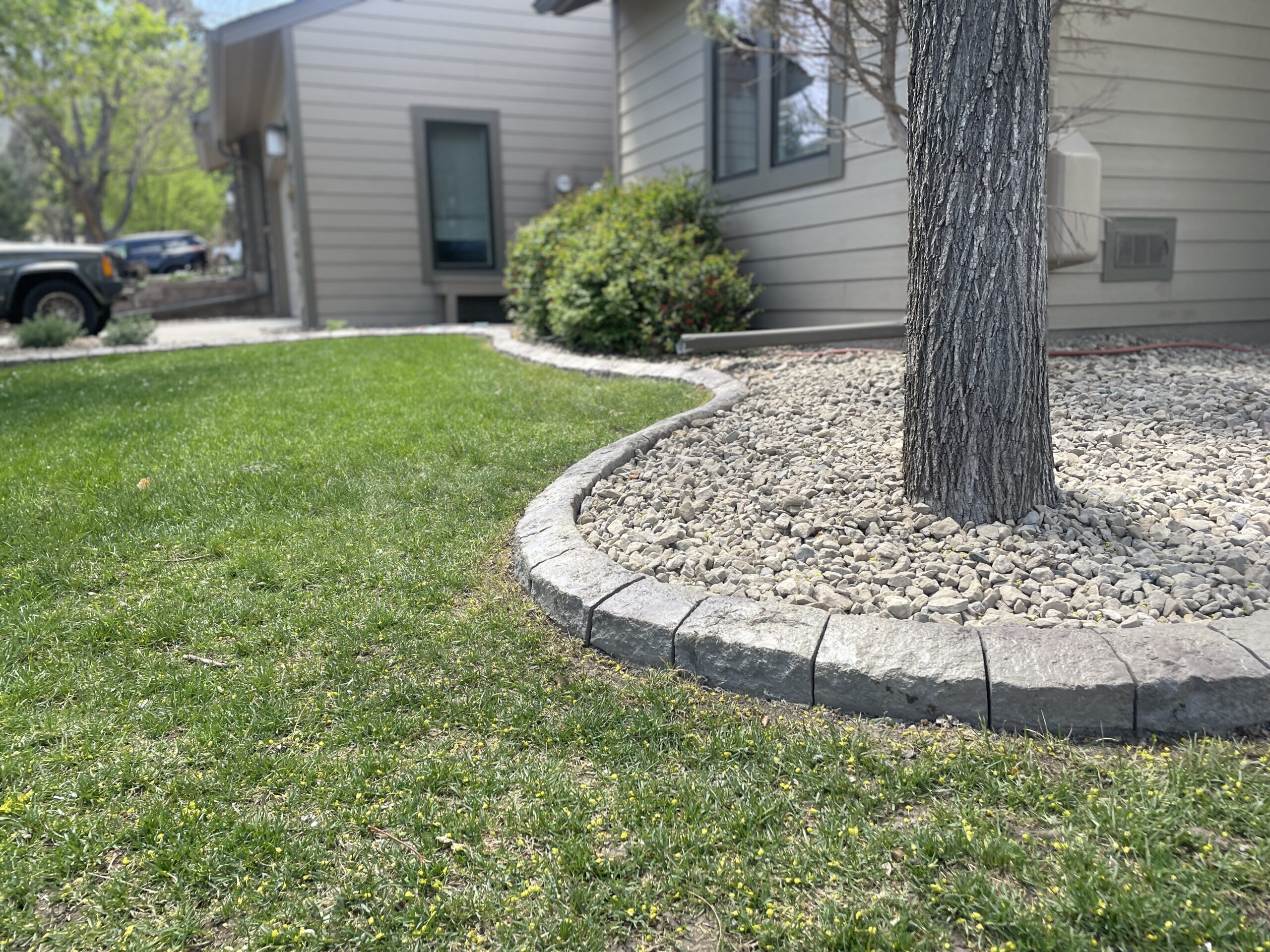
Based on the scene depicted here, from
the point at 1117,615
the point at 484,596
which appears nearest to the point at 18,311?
the point at 484,596

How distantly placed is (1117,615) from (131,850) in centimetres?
229

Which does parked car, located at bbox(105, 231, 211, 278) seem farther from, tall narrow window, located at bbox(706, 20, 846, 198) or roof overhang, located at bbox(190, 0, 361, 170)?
tall narrow window, located at bbox(706, 20, 846, 198)

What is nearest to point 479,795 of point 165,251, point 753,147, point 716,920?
point 716,920

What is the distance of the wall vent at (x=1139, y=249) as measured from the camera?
19.1 ft

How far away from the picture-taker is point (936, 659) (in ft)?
6.94

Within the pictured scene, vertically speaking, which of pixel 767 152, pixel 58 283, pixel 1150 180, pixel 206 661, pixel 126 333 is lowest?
pixel 206 661

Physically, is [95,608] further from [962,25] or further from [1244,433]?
[1244,433]

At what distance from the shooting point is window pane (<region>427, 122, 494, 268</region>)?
11.3m

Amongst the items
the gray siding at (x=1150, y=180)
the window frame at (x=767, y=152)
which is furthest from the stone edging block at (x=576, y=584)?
the window frame at (x=767, y=152)

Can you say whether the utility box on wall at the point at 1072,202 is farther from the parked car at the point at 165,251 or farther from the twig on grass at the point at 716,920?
the parked car at the point at 165,251

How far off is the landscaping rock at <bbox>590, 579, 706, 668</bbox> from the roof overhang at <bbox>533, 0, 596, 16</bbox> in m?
8.52

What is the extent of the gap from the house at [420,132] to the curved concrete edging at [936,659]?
9539 mm

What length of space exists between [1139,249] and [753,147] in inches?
120

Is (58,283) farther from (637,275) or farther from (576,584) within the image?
(576,584)
